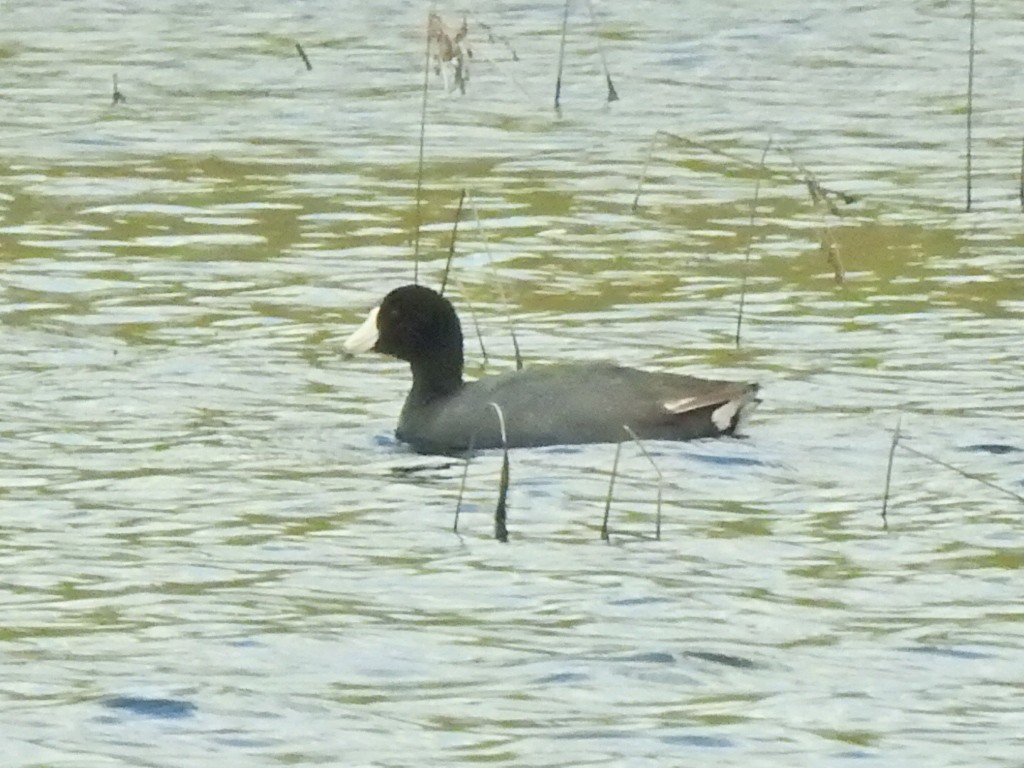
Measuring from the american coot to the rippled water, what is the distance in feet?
0.42

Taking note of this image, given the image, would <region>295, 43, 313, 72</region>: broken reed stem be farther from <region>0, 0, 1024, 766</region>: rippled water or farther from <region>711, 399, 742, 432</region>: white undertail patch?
<region>711, 399, 742, 432</region>: white undertail patch

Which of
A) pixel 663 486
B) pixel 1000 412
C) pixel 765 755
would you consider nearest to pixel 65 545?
pixel 663 486

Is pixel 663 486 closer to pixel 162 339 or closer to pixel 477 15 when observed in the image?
pixel 162 339

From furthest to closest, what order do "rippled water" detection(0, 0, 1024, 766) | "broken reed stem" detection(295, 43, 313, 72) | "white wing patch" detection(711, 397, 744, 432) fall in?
"broken reed stem" detection(295, 43, 313, 72), "white wing patch" detection(711, 397, 744, 432), "rippled water" detection(0, 0, 1024, 766)

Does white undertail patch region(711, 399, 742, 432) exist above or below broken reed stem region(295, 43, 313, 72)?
A: below

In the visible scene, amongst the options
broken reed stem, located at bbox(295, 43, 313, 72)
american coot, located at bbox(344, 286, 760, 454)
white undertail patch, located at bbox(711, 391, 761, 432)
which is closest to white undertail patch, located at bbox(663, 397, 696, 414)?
american coot, located at bbox(344, 286, 760, 454)

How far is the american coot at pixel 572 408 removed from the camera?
10.6 meters

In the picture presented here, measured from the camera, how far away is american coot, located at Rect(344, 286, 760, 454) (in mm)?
10602

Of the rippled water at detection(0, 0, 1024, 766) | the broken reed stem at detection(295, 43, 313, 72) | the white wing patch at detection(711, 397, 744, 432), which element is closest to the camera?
the rippled water at detection(0, 0, 1024, 766)

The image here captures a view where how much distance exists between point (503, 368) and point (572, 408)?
1795mm

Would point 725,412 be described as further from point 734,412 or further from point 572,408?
point 572,408

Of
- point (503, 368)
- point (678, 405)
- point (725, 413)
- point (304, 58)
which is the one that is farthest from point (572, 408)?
point (304, 58)

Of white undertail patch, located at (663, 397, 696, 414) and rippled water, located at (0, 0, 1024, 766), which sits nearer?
rippled water, located at (0, 0, 1024, 766)

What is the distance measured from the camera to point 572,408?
422 inches
